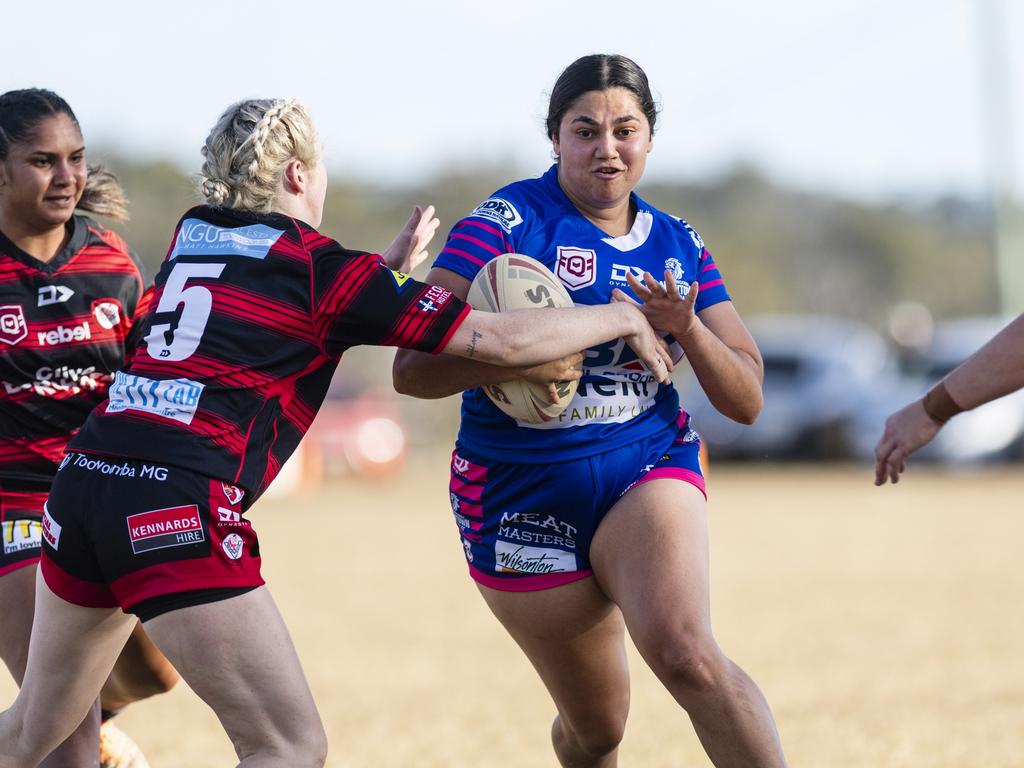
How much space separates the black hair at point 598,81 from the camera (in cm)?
425

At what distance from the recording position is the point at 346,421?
877 inches

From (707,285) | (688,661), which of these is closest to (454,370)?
(707,285)

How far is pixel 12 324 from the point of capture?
4398 millimetres

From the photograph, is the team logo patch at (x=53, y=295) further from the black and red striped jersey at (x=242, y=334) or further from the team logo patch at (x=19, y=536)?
the black and red striped jersey at (x=242, y=334)

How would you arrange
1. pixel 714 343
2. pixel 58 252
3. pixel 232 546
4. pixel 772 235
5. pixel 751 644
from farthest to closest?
pixel 772 235 < pixel 751 644 < pixel 58 252 < pixel 714 343 < pixel 232 546

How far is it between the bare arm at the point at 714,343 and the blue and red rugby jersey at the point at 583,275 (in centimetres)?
10

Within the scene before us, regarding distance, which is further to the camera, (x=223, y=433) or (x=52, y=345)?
(x=52, y=345)

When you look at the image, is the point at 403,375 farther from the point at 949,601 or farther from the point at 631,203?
the point at 949,601

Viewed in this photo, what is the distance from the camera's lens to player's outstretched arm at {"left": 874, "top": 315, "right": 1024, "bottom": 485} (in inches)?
175

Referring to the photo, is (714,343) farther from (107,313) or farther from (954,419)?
(954,419)

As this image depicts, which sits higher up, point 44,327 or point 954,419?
point 44,327

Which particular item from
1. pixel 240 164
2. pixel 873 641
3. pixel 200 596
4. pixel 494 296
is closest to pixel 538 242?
pixel 494 296

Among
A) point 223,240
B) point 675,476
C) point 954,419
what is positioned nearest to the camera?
point 223,240

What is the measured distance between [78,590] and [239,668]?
1.66 feet
